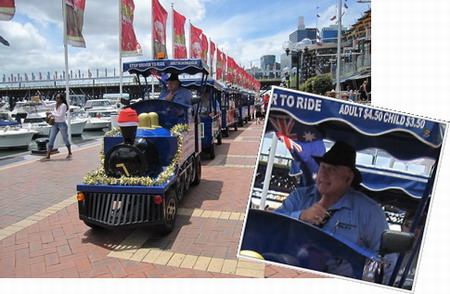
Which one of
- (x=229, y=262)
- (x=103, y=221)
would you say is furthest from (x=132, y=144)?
(x=229, y=262)

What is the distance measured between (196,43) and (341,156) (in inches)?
672

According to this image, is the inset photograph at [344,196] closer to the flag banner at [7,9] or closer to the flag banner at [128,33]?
the flag banner at [7,9]

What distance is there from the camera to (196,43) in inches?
700

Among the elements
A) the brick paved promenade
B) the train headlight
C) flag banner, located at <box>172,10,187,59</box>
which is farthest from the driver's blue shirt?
flag banner, located at <box>172,10,187,59</box>

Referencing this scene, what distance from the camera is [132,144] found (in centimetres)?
381

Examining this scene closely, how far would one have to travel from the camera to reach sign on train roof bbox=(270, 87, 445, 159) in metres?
1.91

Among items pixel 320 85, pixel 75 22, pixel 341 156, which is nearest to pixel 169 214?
pixel 341 156

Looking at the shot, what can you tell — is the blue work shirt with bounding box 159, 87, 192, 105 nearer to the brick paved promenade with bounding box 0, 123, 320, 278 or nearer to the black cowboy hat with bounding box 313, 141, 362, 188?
the brick paved promenade with bounding box 0, 123, 320, 278

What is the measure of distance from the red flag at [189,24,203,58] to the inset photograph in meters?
16.2

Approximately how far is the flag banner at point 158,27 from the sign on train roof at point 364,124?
11483mm

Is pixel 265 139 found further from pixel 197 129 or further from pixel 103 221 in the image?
pixel 197 129

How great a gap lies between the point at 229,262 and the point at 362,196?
168 centimetres

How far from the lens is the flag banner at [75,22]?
10.4m

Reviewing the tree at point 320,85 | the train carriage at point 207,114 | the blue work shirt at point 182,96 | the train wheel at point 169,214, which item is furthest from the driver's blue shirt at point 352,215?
the tree at point 320,85
